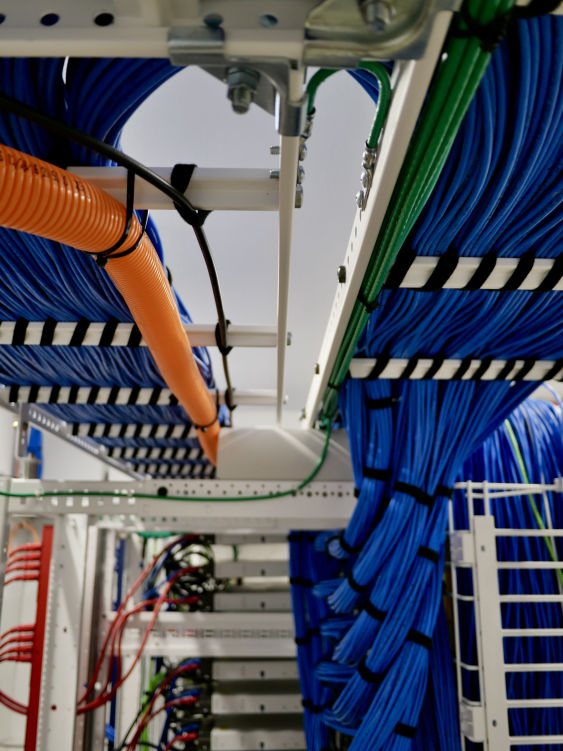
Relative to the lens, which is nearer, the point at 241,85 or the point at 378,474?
the point at 241,85

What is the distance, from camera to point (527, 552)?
2074 mm

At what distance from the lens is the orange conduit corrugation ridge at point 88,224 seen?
728 mm

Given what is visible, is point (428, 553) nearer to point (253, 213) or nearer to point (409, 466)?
point (409, 466)

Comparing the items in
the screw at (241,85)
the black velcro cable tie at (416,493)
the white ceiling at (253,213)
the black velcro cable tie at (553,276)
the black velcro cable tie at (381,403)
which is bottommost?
the black velcro cable tie at (416,493)

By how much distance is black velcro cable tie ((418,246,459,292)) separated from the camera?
115cm

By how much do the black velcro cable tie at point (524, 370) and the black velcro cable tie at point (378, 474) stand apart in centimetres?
47

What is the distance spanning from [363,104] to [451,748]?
1956mm

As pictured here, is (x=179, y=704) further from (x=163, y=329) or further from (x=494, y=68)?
(x=494, y=68)

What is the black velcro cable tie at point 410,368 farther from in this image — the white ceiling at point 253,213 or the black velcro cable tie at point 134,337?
the black velcro cable tie at point 134,337

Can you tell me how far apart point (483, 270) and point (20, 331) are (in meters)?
1.16

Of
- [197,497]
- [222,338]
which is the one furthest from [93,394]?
[222,338]

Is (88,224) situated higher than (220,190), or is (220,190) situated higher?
(220,190)

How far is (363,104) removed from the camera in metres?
1.44

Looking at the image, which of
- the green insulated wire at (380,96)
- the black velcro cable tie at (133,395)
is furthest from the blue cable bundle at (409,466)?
the black velcro cable tie at (133,395)
